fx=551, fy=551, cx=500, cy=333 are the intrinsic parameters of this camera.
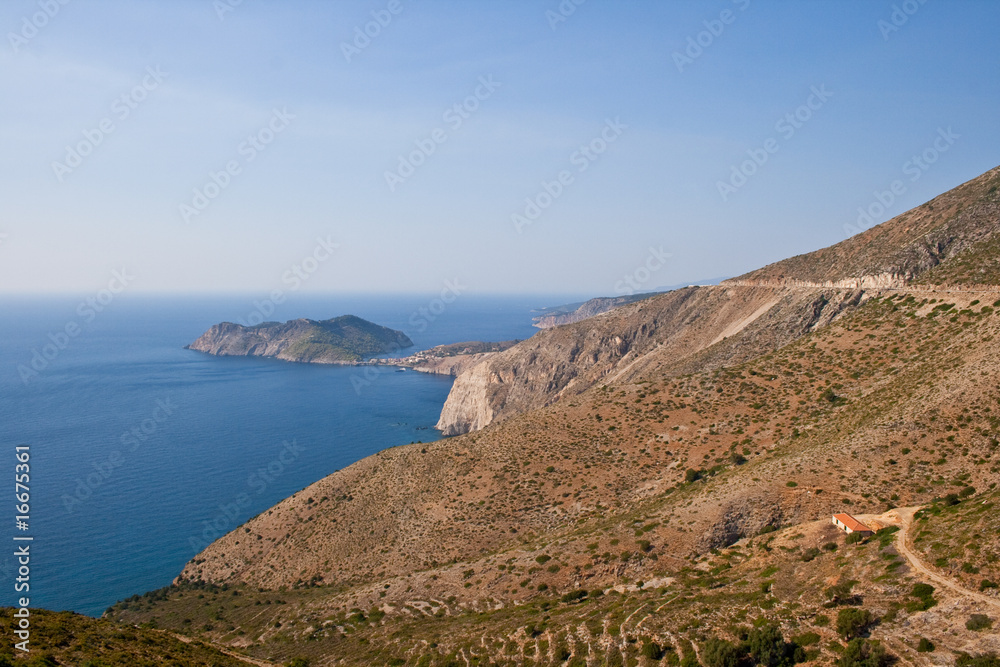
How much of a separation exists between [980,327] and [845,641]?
3106 cm

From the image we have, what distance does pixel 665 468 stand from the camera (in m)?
42.2

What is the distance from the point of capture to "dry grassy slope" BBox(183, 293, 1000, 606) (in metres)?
31.2

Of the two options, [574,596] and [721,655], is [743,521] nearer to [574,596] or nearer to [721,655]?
[574,596]

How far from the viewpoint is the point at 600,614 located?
2602 cm

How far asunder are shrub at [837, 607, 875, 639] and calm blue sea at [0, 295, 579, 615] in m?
63.2

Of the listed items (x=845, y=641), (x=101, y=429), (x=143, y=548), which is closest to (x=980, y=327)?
(x=845, y=641)

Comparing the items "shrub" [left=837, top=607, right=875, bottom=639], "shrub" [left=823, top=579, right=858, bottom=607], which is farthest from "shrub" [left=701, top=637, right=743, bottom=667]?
"shrub" [left=823, top=579, right=858, bottom=607]

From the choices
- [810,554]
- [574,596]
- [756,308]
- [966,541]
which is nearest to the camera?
[966,541]

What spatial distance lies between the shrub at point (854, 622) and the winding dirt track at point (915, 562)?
3.18m

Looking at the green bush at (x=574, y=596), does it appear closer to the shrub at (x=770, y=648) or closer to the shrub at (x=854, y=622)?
the shrub at (x=770, y=648)

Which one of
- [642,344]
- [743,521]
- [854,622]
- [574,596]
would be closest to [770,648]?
[854,622]

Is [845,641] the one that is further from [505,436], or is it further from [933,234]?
[933,234]

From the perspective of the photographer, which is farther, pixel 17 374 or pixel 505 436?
pixel 17 374

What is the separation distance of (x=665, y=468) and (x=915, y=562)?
68.8ft
